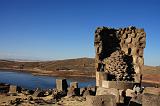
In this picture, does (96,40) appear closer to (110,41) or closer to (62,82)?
(110,41)

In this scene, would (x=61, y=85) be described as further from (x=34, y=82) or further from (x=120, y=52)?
A: (x=34, y=82)

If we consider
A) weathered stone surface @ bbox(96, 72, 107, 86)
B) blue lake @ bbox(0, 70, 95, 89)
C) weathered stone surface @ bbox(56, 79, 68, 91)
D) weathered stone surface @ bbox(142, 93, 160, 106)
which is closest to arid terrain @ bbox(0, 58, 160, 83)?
blue lake @ bbox(0, 70, 95, 89)

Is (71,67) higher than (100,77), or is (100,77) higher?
(71,67)

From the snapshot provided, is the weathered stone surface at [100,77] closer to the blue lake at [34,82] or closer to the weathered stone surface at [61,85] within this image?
the weathered stone surface at [61,85]

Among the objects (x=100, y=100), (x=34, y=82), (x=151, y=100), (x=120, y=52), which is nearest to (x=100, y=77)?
(x=120, y=52)

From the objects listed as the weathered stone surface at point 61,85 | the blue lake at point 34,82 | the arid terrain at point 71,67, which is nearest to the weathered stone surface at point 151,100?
the weathered stone surface at point 61,85

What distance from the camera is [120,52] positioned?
76.2 ft

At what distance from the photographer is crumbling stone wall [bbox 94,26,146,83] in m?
21.7

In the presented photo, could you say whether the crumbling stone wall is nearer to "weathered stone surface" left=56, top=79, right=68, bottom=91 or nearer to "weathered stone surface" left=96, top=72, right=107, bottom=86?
"weathered stone surface" left=96, top=72, right=107, bottom=86

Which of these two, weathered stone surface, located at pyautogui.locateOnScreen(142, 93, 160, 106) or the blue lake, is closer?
weathered stone surface, located at pyautogui.locateOnScreen(142, 93, 160, 106)

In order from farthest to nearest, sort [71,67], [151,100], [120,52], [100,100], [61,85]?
[71,67] → [120,52] → [61,85] → [100,100] → [151,100]

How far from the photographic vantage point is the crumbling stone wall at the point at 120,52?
2173 cm

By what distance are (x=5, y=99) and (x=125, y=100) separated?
748 cm

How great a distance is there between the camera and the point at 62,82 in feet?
71.4
